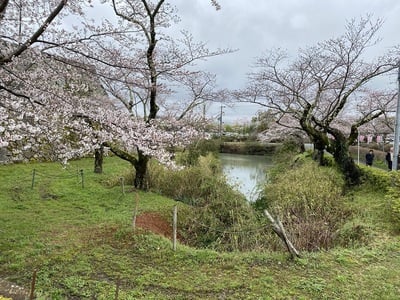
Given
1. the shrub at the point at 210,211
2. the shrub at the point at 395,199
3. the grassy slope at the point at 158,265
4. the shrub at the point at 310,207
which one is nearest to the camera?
the grassy slope at the point at 158,265

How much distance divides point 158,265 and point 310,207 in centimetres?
429

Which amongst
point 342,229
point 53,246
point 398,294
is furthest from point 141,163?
point 398,294

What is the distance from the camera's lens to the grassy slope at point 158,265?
3791 millimetres

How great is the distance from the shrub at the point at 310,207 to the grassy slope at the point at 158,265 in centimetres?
66

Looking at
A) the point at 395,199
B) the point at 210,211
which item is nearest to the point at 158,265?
the point at 210,211

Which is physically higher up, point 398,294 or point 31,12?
point 31,12

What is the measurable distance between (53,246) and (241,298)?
10.1 feet

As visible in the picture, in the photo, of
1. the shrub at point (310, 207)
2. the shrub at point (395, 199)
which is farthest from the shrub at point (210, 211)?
the shrub at point (395, 199)

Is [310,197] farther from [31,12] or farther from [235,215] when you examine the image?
[31,12]

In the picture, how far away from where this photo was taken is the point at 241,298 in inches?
143

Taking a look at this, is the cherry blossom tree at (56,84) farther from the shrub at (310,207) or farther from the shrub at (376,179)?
the shrub at (376,179)

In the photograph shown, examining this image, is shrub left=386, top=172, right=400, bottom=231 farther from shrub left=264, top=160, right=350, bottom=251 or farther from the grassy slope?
shrub left=264, top=160, right=350, bottom=251

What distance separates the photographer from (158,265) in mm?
4578

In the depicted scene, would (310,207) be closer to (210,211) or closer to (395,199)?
(395,199)
